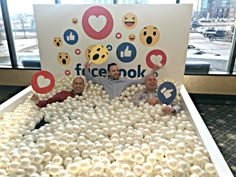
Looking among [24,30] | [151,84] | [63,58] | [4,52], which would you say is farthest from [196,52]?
[4,52]

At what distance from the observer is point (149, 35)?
2186 mm

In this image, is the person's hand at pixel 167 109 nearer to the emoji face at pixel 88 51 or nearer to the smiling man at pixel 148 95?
the smiling man at pixel 148 95

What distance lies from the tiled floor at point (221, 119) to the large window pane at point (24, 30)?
44 cm

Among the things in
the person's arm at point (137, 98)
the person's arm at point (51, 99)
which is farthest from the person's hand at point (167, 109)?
the person's arm at point (51, 99)

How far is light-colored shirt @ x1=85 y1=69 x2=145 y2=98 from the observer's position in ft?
6.87

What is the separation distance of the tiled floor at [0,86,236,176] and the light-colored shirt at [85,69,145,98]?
76 cm

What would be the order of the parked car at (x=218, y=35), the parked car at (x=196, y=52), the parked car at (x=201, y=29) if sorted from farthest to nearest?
the parked car at (x=196, y=52) → the parked car at (x=201, y=29) → the parked car at (x=218, y=35)

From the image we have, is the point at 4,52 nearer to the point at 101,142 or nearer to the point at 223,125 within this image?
the point at 101,142

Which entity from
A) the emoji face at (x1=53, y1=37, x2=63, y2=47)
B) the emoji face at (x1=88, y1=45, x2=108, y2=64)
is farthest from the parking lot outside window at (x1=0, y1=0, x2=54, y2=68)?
the emoji face at (x1=88, y1=45, x2=108, y2=64)

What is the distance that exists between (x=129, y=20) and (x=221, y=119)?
4.17 feet

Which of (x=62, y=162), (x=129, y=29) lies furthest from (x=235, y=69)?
(x=62, y=162)

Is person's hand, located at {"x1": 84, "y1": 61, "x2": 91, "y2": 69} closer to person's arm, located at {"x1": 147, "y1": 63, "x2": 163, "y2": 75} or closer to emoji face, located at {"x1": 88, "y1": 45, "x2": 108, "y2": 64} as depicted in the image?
emoji face, located at {"x1": 88, "y1": 45, "x2": 108, "y2": 64}

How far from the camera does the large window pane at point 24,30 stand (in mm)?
2918

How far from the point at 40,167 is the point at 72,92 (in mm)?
998
